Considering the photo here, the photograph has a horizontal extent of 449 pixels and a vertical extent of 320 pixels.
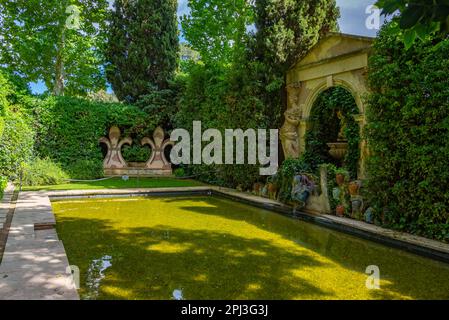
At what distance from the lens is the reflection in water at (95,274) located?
3.48 metres

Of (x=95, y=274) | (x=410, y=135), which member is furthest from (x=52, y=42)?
(x=410, y=135)

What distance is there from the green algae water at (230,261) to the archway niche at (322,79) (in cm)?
319

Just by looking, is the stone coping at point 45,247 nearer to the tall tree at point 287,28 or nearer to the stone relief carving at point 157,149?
the tall tree at point 287,28

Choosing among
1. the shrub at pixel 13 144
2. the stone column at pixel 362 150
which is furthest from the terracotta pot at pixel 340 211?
the shrub at pixel 13 144

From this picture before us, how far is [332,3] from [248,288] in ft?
33.3

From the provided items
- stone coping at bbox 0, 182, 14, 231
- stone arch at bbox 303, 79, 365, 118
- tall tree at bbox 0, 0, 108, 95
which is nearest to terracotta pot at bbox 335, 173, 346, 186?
stone arch at bbox 303, 79, 365, 118

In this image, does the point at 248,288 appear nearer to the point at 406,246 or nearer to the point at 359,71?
the point at 406,246

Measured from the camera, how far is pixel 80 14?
19875 millimetres

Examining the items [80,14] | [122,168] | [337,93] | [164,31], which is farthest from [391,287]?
[80,14]

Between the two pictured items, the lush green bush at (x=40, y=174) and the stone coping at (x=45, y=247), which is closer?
the stone coping at (x=45, y=247)

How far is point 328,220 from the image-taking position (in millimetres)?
6902

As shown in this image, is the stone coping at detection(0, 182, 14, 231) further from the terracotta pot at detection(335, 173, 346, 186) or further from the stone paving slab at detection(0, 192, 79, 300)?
the terracotta pot at detection(335, 173, 346, 186)

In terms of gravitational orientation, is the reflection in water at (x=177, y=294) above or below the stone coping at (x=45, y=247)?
below

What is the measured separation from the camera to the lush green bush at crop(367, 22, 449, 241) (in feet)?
17.4
